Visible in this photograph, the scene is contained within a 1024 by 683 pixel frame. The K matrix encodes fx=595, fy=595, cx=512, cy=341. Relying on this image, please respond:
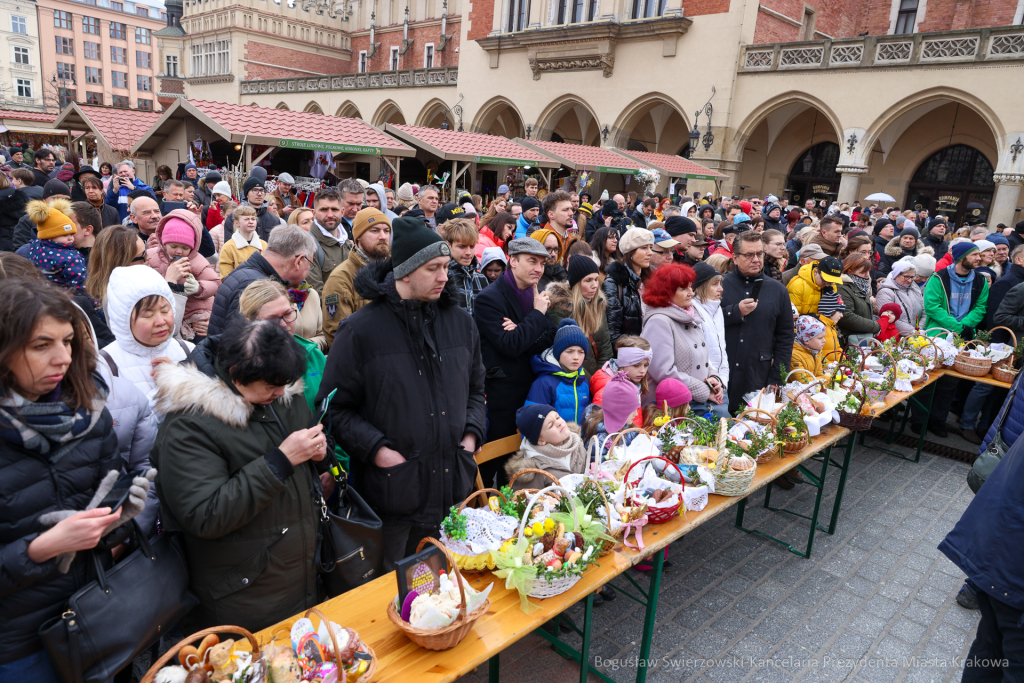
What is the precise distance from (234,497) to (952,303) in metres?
7.36

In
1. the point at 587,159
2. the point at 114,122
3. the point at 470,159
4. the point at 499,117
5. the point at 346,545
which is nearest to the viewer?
the point at 346,545

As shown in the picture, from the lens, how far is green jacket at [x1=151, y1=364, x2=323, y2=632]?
1874 mm

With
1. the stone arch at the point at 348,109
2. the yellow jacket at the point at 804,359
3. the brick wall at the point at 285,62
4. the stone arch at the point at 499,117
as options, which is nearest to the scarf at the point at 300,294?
the yellow jacket at the point at 804,359

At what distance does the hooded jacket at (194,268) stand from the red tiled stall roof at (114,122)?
35.0ft

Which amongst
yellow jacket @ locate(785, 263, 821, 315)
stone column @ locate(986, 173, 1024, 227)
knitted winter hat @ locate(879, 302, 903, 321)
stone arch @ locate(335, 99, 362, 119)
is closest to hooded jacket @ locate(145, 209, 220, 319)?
yellow jacket @ locate(785, 263, 821, 315)

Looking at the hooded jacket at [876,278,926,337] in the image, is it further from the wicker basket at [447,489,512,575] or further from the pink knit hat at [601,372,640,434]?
the wicker basket at [447,489,512,575]

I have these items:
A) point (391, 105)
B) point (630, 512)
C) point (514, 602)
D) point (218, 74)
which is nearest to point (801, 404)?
point (630, 512)

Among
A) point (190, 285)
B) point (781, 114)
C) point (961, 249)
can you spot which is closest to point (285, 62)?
point (781, 114)

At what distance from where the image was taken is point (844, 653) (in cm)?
322

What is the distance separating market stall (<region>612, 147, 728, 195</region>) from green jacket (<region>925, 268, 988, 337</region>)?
40.2 ft

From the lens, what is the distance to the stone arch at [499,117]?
25844 millimetres

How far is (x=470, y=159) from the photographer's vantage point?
48.5 ft

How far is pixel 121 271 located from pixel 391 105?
30.5 m

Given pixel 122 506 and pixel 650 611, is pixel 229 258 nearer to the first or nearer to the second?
pixel 122 506
